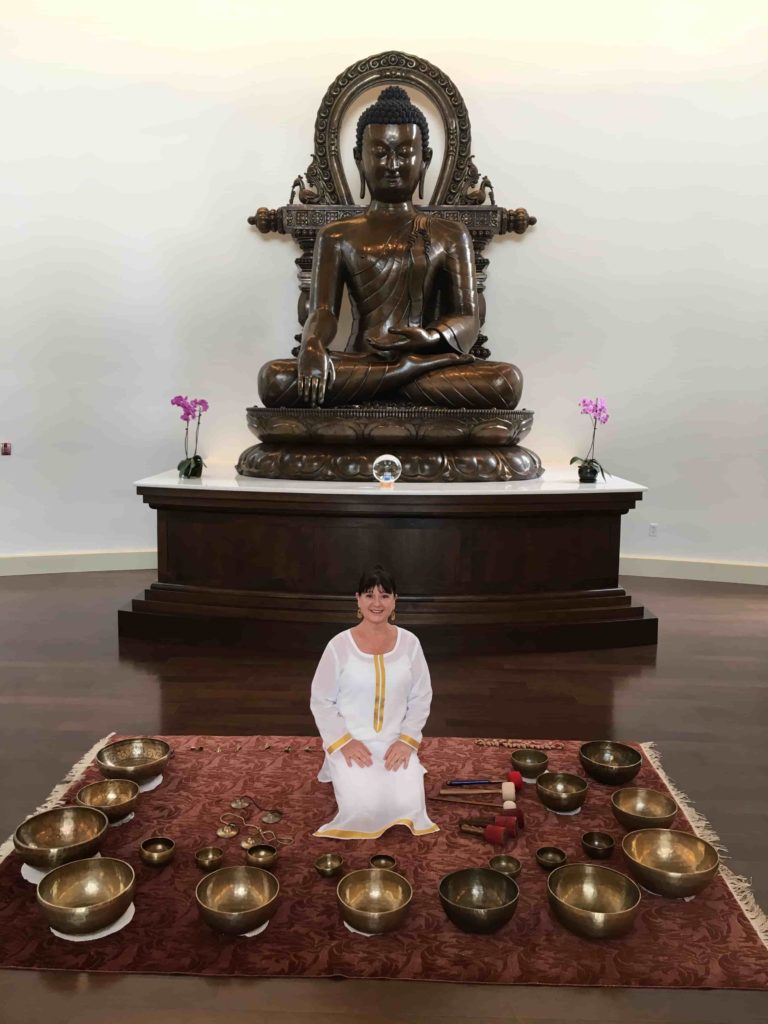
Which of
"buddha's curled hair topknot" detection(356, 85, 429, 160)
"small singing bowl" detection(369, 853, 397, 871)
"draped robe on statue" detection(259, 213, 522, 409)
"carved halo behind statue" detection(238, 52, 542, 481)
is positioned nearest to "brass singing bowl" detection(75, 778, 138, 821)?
"small singing bowl" detection(369, 853, 397, 871)

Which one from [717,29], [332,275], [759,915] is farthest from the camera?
[717,29]

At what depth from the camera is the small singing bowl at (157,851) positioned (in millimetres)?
1757

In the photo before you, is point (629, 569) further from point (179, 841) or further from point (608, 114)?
point (179, 841)

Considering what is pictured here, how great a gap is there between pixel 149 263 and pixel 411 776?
370 centimetres

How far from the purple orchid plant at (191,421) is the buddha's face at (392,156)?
137 centimetres

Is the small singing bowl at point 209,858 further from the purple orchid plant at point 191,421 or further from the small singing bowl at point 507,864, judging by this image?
the purple orchid plant at point 191,421

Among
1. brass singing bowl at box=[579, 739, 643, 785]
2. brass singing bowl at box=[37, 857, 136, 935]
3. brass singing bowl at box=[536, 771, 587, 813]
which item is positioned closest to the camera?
brass singing bowl at box=[37, 857, 136, 935]

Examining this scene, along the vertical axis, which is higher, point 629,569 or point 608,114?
point 608,114

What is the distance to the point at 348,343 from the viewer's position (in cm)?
466

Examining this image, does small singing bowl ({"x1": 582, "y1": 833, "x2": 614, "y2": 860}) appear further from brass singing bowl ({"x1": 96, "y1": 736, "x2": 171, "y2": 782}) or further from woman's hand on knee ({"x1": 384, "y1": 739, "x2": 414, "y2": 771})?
brass singing bowl ({"x1": 96, "y1": 736, "x2": 171, "y2": 782})

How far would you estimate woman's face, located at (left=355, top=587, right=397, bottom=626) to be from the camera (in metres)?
1.86

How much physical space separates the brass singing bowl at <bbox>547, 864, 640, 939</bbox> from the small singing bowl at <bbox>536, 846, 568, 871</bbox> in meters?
0.08

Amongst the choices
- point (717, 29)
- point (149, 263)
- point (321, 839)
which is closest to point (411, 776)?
point (321, 839)

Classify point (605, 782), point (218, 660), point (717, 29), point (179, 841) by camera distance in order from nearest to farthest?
point (179, 841), point (605, 782), point (218, 660), point (717, 29)
